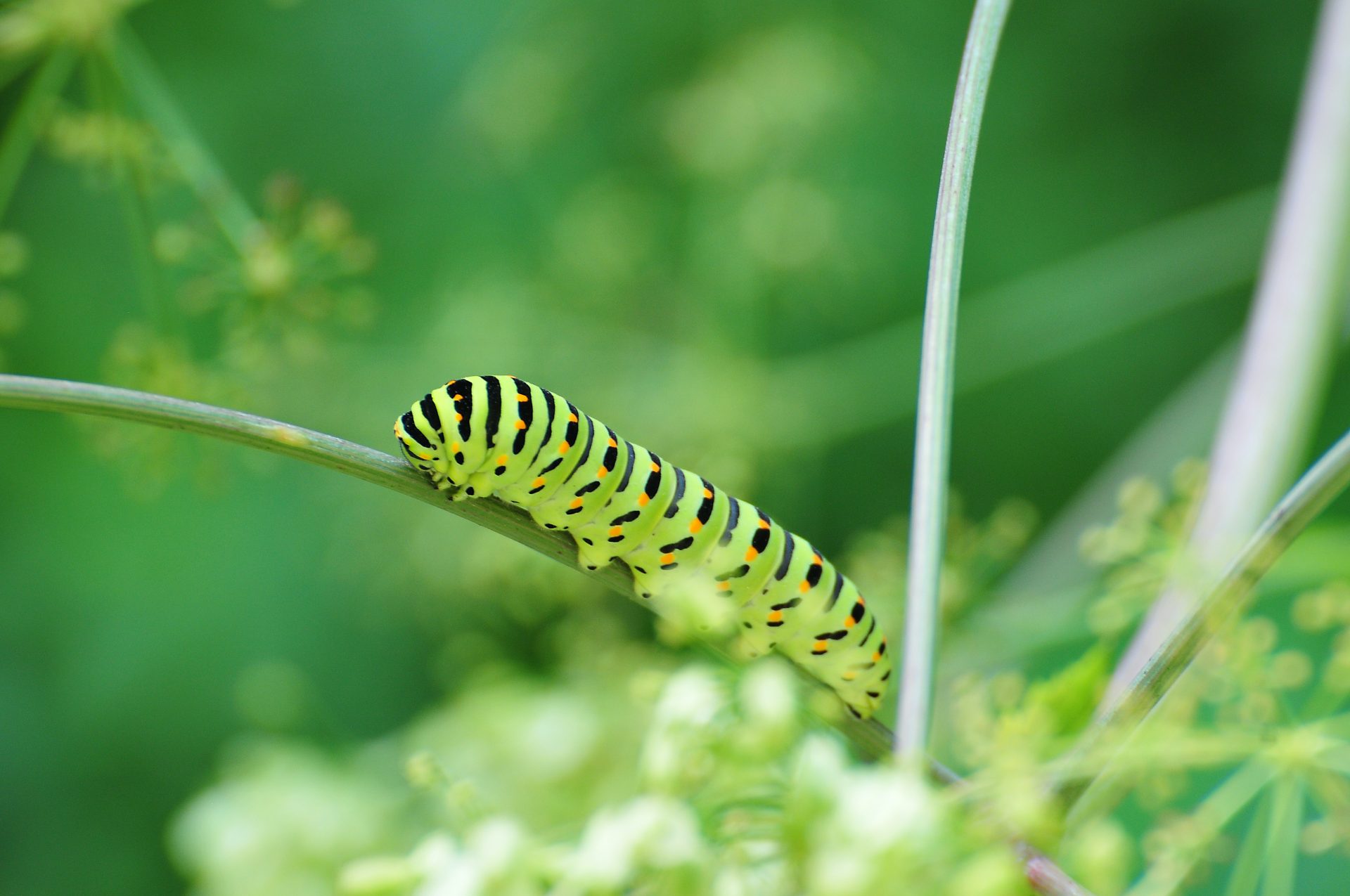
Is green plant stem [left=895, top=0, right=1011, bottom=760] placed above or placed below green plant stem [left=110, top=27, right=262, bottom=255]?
below

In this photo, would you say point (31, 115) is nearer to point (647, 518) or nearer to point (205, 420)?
point (205, 420)

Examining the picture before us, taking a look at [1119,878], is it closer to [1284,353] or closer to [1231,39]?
[1284,353]

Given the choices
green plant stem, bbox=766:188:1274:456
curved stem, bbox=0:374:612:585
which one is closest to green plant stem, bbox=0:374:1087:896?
curved stem, bbox=0:374:612:585

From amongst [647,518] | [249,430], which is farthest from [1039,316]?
[249,430]

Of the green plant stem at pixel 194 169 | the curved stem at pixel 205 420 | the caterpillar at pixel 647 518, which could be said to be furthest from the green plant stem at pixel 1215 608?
the green plant stem at pixel 194 169

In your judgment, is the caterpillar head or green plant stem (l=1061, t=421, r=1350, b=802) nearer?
green plant stem (l=1061, t=421, r=1350, b=802)

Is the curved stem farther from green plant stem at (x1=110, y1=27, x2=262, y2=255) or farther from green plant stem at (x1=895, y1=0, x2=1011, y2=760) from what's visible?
green plant stem at (x1=110, y1=27, x2=262, y2=255)
